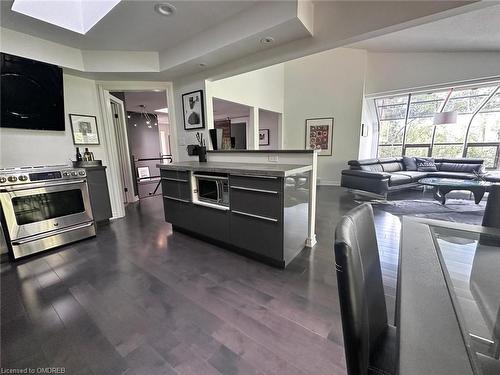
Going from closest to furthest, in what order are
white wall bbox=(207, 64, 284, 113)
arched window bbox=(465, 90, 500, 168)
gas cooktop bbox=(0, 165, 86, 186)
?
1. gas cooktop bbox=(0, 165, 86, 186)
2. white wall bbox=(207, 64, 284, 113)
3. arched window bbox=(465, 90, 500, 168)

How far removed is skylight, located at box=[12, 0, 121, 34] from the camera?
6.86ft

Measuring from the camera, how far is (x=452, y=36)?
399 centimetres

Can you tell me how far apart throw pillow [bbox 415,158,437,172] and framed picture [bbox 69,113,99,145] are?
288 inches

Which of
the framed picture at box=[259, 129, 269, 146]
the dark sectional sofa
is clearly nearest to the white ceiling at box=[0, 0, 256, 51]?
the dark sectional sofa

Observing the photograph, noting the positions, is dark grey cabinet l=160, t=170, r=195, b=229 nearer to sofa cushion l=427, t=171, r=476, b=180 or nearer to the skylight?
the skylight

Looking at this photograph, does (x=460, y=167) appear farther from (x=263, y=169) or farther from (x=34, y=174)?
(x=34, y=174)

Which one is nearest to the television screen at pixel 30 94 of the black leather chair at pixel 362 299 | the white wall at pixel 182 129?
the white wall at pixel 182 129

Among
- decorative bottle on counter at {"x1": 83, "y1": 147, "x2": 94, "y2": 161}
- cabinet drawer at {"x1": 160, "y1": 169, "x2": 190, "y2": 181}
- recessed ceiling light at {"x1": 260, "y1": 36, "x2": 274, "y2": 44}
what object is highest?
recessed ceiling light at {"x1": 260, "y1": 36, "x2": 274, "y2": 44}

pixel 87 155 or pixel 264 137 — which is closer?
pixel 87 155

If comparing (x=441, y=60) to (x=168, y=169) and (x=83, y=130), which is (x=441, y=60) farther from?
(x=83, y=130)

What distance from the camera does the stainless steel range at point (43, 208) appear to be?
2.24 m

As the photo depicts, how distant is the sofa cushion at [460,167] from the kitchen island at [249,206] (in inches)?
207

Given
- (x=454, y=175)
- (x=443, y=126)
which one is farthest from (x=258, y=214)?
(x=443, y=126)

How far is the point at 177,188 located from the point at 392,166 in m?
5.53
